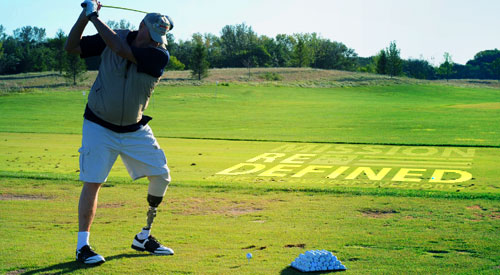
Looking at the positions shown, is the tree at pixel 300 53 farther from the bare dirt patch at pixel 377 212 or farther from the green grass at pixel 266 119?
the bare dirt patch at pixel 377 212

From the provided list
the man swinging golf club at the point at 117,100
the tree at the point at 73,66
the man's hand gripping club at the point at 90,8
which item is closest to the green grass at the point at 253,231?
the man swinging golf club at the point at 117,100

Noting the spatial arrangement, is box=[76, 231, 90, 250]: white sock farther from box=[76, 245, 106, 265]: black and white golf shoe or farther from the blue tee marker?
the blue tee marker

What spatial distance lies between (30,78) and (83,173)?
298ft

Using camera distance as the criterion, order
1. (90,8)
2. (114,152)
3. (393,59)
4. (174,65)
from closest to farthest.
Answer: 1. (90,8)
2. (114,152)
3. (393,59)
4. (174,65)

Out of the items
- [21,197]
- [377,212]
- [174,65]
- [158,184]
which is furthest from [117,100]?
[174,65]

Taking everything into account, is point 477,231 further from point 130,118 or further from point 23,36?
point 23,36

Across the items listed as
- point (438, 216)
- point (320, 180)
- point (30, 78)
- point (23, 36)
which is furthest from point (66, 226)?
point (23, 36)

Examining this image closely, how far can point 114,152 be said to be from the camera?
6664 mm

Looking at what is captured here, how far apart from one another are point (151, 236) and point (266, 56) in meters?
146

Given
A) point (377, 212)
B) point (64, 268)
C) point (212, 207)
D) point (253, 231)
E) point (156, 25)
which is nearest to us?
point (64, 268)

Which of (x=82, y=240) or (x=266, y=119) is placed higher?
(x=82, y=240)

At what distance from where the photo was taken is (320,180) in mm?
12789

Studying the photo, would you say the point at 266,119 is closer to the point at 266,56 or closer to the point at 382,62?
the point at 382,62

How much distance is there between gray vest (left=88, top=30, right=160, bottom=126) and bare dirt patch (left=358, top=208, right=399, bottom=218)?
3955mm
